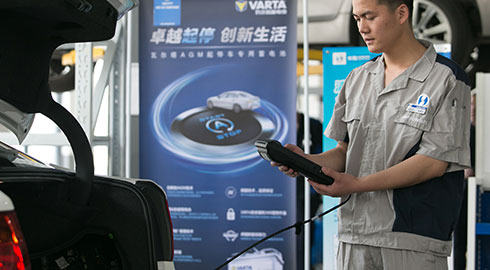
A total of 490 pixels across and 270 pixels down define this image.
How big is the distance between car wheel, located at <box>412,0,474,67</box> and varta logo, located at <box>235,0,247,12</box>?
2.85 meters

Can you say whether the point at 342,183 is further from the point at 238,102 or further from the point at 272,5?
the point at 272,5

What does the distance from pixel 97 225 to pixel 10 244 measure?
512 millimetres

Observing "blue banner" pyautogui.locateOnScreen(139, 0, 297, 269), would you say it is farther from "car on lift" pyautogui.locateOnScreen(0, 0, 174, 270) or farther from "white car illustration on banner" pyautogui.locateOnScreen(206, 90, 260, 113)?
"car on lift" pyautogui.locateOnScreen(0, 0, 174, 270)

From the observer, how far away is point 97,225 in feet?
4.95

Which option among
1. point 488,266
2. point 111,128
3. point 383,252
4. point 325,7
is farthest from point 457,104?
point 325,7

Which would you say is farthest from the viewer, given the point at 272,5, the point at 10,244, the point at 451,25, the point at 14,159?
the point at 451,25

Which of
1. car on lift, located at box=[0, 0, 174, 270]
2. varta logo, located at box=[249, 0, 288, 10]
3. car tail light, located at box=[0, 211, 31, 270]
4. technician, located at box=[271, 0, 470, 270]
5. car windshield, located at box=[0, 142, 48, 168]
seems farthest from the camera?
varta logo, located at box=[249, 0, 288, 10]

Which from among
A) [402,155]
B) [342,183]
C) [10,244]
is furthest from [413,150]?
[10,244]

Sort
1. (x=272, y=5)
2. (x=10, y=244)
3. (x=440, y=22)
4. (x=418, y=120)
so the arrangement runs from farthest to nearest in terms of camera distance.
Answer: (x=440, y=22)
(x=272, y=5)
(x=418, y=120)
(x=10, y=244)

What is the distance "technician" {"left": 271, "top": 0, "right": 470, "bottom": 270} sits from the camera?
1.88 m

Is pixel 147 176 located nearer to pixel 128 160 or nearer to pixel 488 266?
pixel 128 160

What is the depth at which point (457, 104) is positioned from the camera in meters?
1.90

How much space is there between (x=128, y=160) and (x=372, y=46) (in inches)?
87.9

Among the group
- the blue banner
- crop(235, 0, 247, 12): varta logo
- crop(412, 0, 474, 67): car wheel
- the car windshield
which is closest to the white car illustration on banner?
the blue banner
